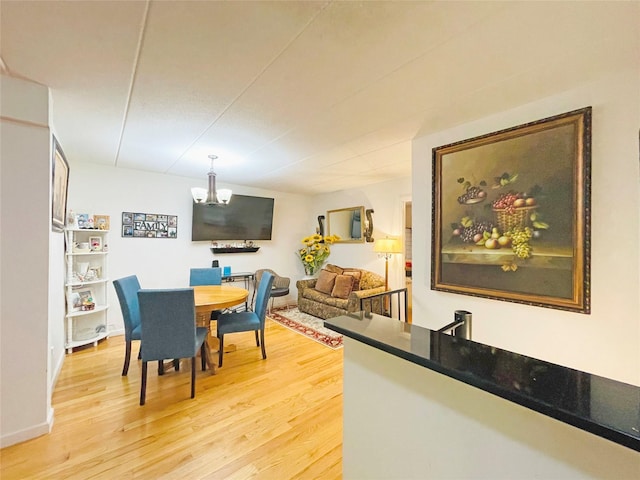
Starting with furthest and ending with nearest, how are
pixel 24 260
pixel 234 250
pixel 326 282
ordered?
pixel 234 250
pixel 326 282
pixel 24 260

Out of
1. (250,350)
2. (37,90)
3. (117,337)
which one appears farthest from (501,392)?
(117,337)

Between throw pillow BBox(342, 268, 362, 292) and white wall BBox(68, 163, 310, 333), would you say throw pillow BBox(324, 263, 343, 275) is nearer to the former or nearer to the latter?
throw pillow BBox(342, 268, 362, 292)

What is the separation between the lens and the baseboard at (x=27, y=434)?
1.70m

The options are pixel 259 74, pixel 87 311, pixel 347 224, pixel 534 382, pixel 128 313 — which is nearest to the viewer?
pixel 534 382

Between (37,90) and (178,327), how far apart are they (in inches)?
74.3

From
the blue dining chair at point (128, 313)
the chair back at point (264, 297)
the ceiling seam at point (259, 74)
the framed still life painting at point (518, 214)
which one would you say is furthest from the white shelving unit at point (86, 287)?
the framed still life painting at point (518, 214)

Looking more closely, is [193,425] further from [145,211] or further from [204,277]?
[145,211]

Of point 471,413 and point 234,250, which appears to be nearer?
point 471,413

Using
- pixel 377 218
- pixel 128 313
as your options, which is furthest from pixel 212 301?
pixel 377 218

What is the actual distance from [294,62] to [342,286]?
342cm

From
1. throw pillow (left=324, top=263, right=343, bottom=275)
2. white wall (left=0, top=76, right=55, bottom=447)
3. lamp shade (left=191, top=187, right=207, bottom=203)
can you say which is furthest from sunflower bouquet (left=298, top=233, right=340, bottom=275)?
white wall (left=0, top=76, right=55, bottom=447)

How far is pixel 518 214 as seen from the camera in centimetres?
199

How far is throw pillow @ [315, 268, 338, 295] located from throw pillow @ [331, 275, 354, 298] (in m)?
0.16

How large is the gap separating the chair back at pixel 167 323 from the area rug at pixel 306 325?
1421 millimetres
